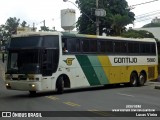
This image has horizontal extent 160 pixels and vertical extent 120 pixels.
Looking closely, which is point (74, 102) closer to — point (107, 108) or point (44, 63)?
point (107, 108)

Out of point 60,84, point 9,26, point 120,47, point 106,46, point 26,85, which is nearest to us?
point 26,85

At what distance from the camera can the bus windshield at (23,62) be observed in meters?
20.5

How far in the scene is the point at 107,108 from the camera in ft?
50.9

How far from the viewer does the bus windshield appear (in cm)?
2052

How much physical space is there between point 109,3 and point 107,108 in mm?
57607

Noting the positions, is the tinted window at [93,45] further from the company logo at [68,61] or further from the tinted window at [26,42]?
the tinted window at [26,42]

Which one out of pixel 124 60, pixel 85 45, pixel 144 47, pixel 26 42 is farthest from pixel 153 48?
pixel 26 42

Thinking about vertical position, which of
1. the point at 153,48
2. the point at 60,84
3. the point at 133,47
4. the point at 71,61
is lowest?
the point at 60,84

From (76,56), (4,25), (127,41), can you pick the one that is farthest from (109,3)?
(4,25)

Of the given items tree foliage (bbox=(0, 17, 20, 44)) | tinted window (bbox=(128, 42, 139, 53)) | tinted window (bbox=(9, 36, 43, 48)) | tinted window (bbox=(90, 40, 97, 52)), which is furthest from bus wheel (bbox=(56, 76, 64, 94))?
tree foliage (bbox=(0, 17, 20, 44))

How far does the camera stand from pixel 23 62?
2081 cm

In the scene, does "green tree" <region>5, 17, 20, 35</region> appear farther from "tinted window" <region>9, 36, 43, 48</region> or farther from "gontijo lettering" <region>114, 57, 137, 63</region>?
"tinted window" <region>9, 36, 43, 48</region>

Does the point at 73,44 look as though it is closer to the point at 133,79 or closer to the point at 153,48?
the point at 133,79

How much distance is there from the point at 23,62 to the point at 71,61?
10.8ft
